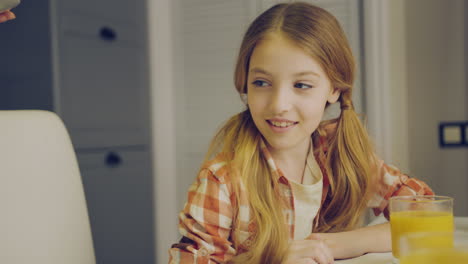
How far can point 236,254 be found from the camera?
Answer: 0.83 m

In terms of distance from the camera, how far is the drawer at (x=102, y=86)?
1.80 meters

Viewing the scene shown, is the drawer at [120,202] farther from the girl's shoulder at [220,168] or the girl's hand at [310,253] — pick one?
the girl's hand at [310,253]

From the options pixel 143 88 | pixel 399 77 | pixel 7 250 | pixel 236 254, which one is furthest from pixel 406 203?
pixel 143 88

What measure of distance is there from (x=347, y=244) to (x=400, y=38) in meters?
1.39

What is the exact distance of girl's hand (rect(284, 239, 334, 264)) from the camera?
0.74m

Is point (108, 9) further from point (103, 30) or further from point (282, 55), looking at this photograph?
point (282, 55)

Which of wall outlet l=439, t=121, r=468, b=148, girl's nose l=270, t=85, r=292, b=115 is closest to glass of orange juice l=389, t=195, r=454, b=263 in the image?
girl's nose l=270, t=85, r=292, b=115

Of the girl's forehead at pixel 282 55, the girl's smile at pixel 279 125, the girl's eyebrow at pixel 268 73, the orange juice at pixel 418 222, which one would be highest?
the girl's forehead at pixel 282 55

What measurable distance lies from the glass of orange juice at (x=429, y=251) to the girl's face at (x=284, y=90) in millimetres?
361

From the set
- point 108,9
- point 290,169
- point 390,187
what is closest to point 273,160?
point 290,169

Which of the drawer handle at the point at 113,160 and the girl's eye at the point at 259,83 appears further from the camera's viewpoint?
the drawer handle at the point at 113,160

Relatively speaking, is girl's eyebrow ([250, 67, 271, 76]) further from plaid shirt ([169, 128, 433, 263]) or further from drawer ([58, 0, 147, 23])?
drawer ([58, 0, 147, 23])

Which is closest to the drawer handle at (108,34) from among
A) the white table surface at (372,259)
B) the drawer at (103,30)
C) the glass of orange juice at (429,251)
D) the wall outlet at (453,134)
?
the drawer at (103,30)

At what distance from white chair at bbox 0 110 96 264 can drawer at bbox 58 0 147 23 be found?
116cm
